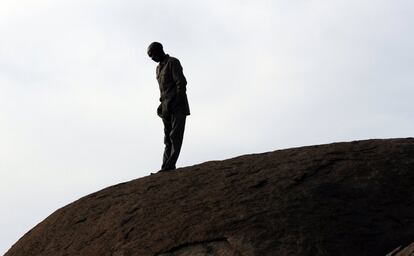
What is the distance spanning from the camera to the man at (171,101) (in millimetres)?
11898

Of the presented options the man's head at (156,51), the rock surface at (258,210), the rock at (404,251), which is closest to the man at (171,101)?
the man's head at (156,51)

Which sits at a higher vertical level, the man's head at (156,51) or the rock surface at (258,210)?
the man's head at (156,51)

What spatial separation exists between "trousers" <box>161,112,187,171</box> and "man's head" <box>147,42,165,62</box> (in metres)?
0.91

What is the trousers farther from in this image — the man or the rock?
the rock

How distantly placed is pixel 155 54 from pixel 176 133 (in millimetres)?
1256

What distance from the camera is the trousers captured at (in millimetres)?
11891

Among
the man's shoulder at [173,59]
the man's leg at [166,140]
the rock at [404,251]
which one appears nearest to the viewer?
the rock at [404,251]

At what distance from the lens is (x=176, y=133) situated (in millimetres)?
11891

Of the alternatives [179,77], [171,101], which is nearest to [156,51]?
[179,77]

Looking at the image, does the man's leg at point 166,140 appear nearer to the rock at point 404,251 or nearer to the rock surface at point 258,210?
the rock surface at point 258,210

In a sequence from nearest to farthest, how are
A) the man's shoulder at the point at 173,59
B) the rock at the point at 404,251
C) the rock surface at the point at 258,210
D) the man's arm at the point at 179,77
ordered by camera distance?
the rock at the point at 404,251 → the rock surface at the point at 258,210 → the man's arm at the point at 179,77 → the man's shoulder at the point at 173,59

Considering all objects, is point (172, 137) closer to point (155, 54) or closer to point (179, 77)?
point (179, 77)

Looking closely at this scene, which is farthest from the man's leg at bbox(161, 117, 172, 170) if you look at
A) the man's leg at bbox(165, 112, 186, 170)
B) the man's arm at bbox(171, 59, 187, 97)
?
the man's arm at bbox(171, 59, 187, 97)

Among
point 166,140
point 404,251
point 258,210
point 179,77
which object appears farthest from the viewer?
point 166,140
